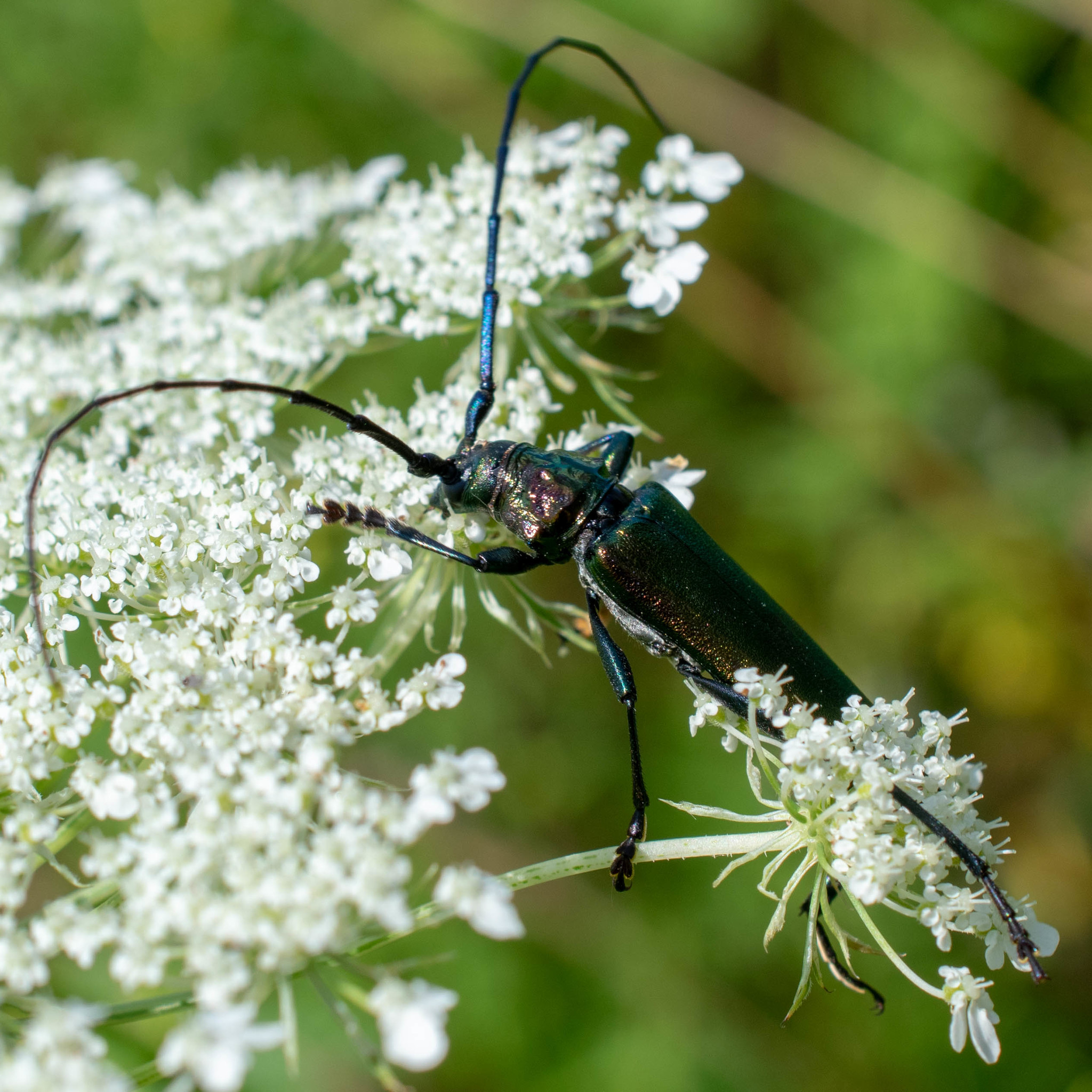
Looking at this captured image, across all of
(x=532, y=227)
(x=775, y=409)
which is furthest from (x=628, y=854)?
(x=775, y=409)

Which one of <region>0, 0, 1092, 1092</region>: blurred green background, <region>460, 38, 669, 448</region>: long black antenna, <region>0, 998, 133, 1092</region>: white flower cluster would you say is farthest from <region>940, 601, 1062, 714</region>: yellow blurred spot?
<region>0, 998, 133, 1092</region>: white flower cluster

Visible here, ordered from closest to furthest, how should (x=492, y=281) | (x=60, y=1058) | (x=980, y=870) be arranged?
(x=60, y=1058) < (x=980, y=870) < (x=492, y=281)

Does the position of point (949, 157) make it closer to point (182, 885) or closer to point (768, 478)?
point (768, 478)

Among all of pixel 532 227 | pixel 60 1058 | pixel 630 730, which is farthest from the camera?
pixel 532 227

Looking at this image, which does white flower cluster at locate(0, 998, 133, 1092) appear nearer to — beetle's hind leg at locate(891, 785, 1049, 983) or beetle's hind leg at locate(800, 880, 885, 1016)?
beetle's hind leg at locate(800, 880, 885, 1016)

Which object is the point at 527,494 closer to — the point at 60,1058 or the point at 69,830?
the point at 69,830
